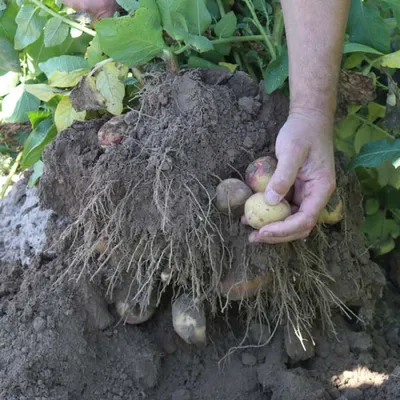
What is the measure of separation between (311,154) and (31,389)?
1027 millimetres

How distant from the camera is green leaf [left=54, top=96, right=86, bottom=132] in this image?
2.07 meters

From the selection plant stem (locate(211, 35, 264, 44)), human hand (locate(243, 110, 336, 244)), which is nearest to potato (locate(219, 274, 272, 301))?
human hand (locate(243, 110, 336, 244))

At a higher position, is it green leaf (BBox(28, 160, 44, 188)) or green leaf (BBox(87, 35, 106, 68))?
green leaf (BBox(87, 35, 106, 68))

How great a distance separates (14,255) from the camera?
2273mm

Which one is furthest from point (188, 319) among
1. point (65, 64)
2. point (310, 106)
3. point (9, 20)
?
point (9, 20)

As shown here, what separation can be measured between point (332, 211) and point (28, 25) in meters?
1.27

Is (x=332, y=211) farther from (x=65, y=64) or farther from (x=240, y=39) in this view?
(x=65, y=64)

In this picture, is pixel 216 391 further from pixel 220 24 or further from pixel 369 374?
pixel 220 24

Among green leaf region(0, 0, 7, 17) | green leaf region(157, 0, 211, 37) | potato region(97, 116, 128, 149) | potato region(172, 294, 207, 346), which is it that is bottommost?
potato region(172, 294, 207, 346)

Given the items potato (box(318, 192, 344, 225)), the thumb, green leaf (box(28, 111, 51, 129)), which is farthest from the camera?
green leaf (box(28, 111, 51, 129))

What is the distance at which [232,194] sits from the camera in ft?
5.60

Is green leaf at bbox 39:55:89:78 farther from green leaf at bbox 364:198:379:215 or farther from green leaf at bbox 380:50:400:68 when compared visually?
green leaf at bbox 364:198:379:215

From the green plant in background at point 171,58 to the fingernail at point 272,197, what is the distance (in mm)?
384

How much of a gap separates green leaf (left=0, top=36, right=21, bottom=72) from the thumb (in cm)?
130
